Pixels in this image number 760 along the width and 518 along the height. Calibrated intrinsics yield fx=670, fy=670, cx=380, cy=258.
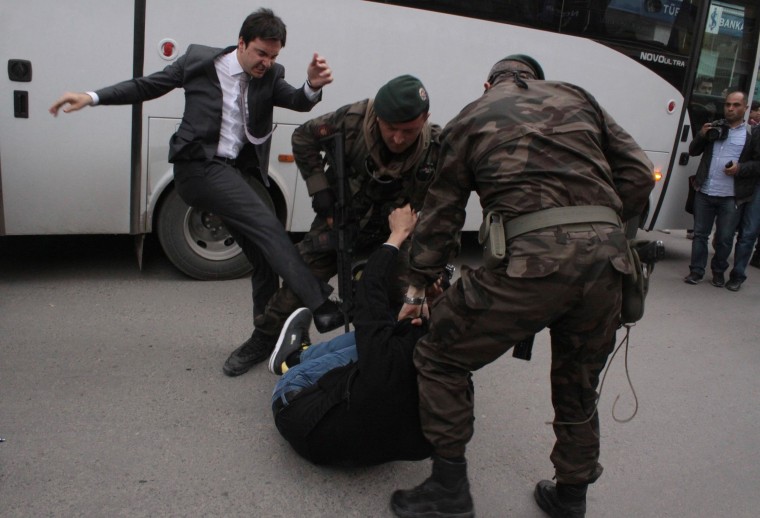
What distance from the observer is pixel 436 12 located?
16.7ft

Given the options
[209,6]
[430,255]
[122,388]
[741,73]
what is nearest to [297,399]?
[430,255]

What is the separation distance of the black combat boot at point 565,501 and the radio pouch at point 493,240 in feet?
3.16

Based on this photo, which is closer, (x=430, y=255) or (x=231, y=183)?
(x=430, y=255)

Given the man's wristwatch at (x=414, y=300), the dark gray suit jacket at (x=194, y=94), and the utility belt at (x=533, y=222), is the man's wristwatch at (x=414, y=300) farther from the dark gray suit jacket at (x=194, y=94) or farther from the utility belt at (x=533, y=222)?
the dark gray suit jacket at (x=194, y=94)

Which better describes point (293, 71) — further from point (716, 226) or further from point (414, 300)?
point (716, 226)

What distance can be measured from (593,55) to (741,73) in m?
1.93

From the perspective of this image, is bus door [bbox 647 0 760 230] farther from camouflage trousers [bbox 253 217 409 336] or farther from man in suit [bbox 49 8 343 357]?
man in suit [bbox 49 8 343 357]

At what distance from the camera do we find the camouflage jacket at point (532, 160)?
7.02 ft

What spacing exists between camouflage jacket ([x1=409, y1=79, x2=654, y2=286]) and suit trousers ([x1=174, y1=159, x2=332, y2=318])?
1010mm

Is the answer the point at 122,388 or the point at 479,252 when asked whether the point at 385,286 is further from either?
the point at 479,252

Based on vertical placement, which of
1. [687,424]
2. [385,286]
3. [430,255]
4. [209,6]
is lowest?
[687,424]

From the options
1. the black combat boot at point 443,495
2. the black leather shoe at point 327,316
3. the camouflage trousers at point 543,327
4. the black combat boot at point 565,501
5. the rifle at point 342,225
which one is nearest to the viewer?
the camouflage trousers at point 543,327

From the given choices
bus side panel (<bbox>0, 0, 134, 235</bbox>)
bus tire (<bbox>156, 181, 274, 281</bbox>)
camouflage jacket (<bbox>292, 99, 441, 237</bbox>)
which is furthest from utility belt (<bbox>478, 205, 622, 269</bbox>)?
bus side panel (<bbox>0, 0, 134, 235</bbox>)

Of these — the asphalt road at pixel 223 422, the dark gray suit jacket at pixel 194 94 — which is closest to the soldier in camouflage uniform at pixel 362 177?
the dark gray suit jacket at pixel 194 94
